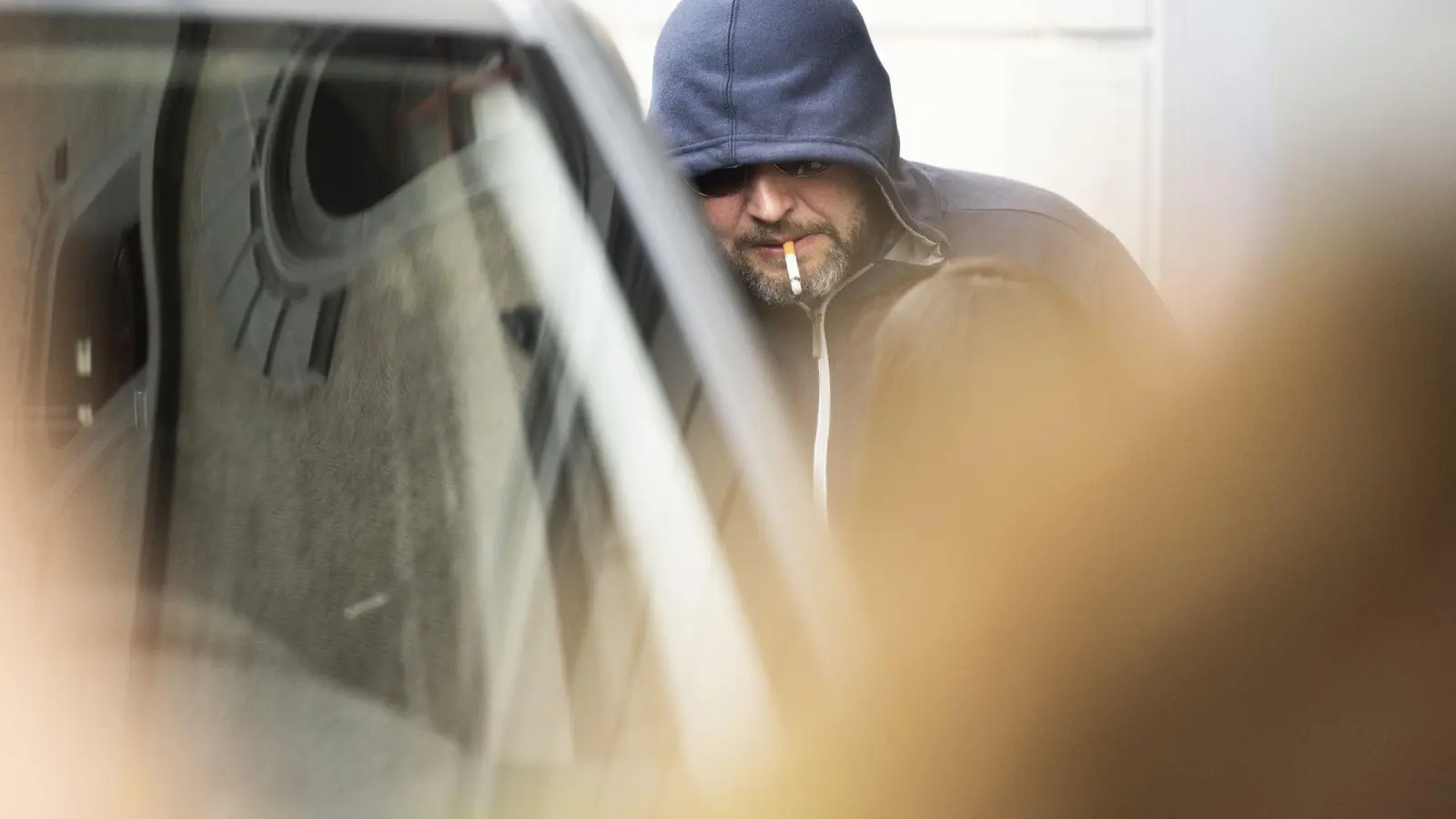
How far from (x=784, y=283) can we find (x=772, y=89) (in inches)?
12.0

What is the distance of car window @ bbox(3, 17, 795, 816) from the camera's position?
0.91 m

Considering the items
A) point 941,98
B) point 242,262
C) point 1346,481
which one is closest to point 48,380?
point 242,262

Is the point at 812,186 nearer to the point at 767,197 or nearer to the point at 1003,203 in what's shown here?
the point at 767,197

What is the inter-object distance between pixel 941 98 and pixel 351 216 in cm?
315

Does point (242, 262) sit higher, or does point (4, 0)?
point (4, 0)

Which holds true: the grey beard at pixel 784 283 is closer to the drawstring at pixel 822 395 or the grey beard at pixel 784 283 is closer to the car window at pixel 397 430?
the drawstring at pixel 822 395

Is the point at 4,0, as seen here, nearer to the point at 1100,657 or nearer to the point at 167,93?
the point at 167,93

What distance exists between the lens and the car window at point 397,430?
0.91 m

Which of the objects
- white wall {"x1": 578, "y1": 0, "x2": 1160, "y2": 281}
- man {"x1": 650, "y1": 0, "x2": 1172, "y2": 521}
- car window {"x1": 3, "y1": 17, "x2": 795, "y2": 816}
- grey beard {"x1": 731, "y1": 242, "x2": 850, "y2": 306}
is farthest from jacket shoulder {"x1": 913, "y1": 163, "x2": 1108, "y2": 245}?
white wall {"x1": 578, "y1": 0, "x2": 1160, "y2": 281}

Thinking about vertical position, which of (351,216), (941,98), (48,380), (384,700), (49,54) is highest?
(941,98)

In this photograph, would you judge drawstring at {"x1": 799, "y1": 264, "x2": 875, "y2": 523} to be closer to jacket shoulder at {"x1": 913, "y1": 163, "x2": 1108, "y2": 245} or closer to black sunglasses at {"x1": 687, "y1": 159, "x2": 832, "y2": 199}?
black sunglasses at {"x1": 687, "y1": 159, "x2": 832, "y2": 199}

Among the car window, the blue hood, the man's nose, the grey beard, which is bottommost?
the car window

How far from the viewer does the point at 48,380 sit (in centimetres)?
89

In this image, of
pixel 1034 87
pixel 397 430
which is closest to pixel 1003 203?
pixel 397 430
